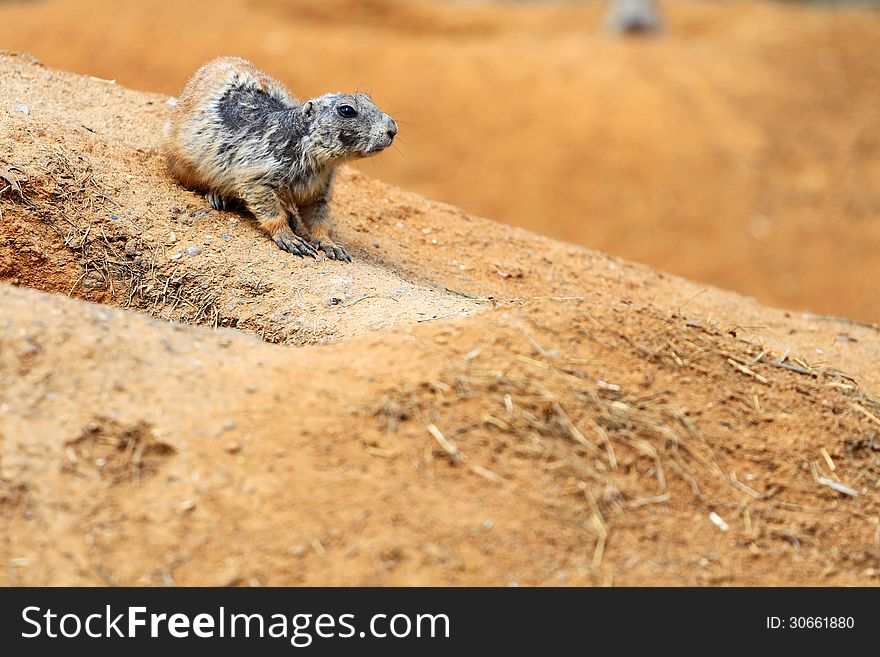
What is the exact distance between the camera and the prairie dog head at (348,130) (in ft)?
20.2

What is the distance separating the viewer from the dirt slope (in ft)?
11.5

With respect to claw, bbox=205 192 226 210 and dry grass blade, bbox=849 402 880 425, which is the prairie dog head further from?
dry grass blade, bbox=849 402 880 425

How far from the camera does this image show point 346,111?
6176 millimetres

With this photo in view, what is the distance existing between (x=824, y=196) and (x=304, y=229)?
1030 cm

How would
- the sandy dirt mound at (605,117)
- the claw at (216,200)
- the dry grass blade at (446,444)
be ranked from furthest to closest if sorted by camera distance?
the sandy dirt mound at (605,117), the claw at (216,200), the dry grass blade at (446,444)

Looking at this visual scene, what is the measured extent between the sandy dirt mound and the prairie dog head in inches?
312

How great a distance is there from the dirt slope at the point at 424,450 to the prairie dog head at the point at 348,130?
1188 mm

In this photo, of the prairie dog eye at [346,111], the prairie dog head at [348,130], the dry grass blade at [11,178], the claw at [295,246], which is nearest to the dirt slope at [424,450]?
the claw at [295,246]

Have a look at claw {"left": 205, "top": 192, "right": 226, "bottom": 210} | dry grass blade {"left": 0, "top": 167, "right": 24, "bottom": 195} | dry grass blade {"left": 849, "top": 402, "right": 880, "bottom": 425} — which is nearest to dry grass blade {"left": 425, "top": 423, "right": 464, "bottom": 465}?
dry grass blade {"left": 849, "top": 402, "right": 880, "bottom": 425}

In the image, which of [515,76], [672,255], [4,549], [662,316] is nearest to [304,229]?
[662,316]

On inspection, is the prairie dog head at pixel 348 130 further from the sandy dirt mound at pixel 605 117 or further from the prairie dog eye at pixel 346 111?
the sandy dirt mound at pixel 605 117

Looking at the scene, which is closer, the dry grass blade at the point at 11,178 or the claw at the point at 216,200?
the dry grass blade at the point at 11,178

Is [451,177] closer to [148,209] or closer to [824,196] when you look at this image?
[824,196]

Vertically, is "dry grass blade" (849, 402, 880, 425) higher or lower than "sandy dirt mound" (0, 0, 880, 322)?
lower
